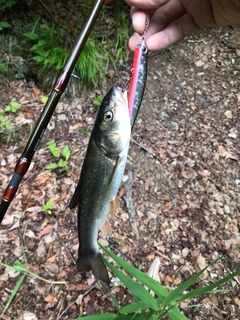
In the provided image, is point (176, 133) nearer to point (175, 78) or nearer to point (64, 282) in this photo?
point (175, 78)

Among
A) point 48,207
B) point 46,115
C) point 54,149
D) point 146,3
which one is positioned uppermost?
point 146,3

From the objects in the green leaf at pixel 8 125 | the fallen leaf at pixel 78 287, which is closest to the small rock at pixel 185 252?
the fallen leaf at pixel 78 287

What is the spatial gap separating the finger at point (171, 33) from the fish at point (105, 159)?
0.69 m

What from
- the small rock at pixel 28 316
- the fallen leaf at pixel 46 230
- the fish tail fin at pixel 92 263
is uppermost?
the fish tail fin at pixel 92 263

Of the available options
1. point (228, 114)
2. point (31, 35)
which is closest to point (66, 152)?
point (31, 35)

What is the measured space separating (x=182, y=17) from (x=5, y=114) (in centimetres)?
213

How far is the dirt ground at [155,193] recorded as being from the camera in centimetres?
245

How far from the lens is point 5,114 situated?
335cm

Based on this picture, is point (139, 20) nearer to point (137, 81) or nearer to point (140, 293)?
point (137, 81)

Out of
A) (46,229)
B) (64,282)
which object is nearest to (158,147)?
(46,229)

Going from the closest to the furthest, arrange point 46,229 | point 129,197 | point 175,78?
point 46,229
point 129,197
point 175,78

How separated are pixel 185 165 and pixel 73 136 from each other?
1215 mm

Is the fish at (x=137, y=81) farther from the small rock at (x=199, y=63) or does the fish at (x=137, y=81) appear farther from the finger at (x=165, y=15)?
the small rock at (x=199, y=63)

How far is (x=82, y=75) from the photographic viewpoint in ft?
11.5
